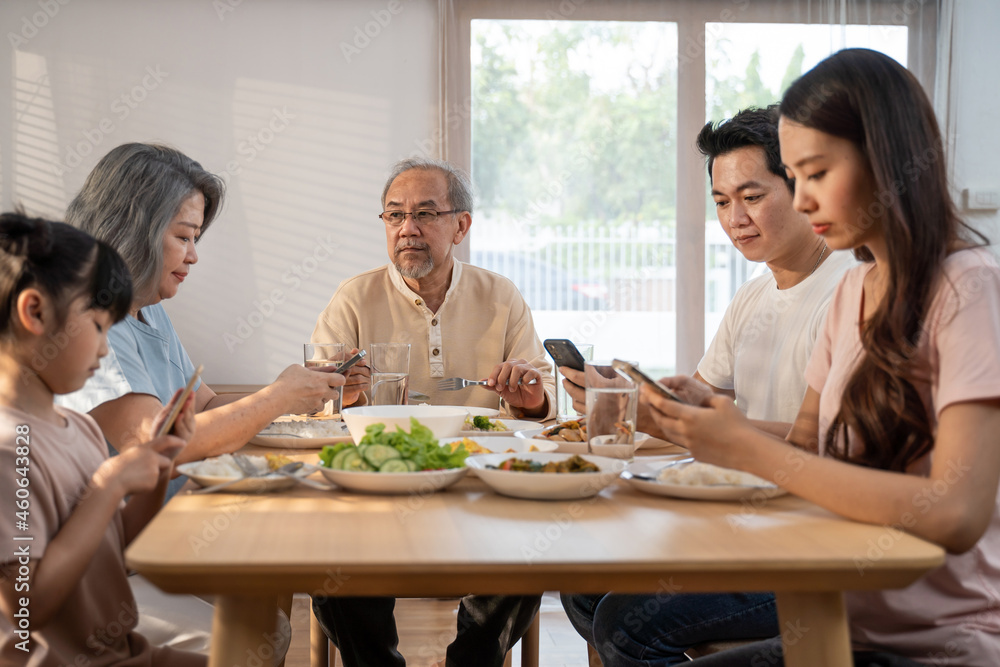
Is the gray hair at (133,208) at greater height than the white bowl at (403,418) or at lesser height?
greater

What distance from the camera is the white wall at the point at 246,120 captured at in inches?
155

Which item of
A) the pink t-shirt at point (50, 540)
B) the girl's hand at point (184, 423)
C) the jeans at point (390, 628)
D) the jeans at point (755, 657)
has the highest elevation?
the girl's hand at point (184, 423)

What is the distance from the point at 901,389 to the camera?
1.13 m

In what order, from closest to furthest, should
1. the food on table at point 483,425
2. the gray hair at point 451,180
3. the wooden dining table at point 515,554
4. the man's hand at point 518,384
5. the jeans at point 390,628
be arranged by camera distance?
the wooden dining table at point 515,554, the food on table at point 483,425, the jeans at point 390,628, the man's hand at point 518,384, the gray hair at point 451,180

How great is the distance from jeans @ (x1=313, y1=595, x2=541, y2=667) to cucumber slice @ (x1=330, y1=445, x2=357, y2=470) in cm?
87

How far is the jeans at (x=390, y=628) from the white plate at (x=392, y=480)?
879 millimetres

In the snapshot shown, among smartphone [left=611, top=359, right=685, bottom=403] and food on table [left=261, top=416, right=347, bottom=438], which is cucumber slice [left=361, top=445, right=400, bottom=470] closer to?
smartphone [left=611, top=359, right=685, bottom=403]

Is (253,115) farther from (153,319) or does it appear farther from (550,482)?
(550,482)

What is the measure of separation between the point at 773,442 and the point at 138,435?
3.60 ft

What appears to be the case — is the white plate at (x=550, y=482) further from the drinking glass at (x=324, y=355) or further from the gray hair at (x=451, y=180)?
the gray hair at (x=451, y=180)

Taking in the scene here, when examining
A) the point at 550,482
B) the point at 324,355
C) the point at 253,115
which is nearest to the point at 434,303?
the point at 324,355

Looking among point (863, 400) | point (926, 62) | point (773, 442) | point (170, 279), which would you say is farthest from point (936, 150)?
point (926, 62)

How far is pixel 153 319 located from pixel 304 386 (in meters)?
0.47

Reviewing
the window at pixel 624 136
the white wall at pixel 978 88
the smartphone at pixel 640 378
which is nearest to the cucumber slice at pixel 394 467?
the smartphone at pixel 640 378
